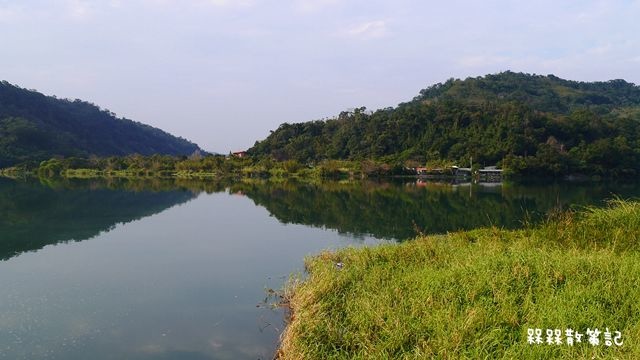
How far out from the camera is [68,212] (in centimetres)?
2527

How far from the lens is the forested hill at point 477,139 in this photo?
2413 inches

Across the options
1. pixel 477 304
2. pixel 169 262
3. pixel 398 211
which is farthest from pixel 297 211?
pixel 477 304

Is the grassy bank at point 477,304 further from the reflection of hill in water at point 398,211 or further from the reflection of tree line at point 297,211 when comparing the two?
the reflection of hill in water at point 398,211

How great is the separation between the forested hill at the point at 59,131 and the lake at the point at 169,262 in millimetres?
56509

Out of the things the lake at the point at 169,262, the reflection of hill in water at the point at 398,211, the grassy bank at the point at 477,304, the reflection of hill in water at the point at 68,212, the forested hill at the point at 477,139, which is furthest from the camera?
the forested hill at the point at 477,139

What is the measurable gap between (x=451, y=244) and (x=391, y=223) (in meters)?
10.5

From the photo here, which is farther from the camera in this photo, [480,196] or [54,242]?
[480,196]

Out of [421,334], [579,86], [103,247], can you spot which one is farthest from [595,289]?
[579,86]

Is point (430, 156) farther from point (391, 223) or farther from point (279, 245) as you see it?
point (279, 245)

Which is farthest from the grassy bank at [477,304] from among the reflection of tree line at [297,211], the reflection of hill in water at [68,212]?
the reflection of hill in water at [68,212]

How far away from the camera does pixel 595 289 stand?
5.88 metres

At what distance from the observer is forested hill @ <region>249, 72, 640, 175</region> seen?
201 ft

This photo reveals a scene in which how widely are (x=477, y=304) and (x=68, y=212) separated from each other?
80.6 feet

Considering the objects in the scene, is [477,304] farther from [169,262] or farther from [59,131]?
[59,131]
